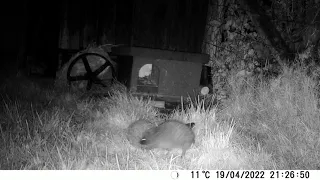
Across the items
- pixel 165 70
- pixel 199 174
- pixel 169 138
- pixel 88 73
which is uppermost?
pixel 165 70

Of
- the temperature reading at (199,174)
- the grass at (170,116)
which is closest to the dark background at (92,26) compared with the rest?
the grass at (170,116)

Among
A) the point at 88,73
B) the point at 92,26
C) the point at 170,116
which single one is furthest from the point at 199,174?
the point at 92,26

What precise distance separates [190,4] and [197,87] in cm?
162

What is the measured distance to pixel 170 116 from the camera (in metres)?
4.07

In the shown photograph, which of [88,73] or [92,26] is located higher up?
[92,26]

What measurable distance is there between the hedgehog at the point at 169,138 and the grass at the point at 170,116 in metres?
0.11

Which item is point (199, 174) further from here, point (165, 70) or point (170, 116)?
point (165, 70)

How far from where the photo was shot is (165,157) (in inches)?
112

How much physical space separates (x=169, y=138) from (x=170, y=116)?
1.23 metres

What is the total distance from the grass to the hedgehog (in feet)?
0.36

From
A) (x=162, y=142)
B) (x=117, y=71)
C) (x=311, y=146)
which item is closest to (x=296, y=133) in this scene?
(x=311, y=146)

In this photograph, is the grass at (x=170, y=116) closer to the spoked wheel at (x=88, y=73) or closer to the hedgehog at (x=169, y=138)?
the hedgehog at (x=169, y=138)

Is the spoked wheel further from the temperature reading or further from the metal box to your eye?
the temperature reading

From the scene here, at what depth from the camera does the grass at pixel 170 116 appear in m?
2.64
